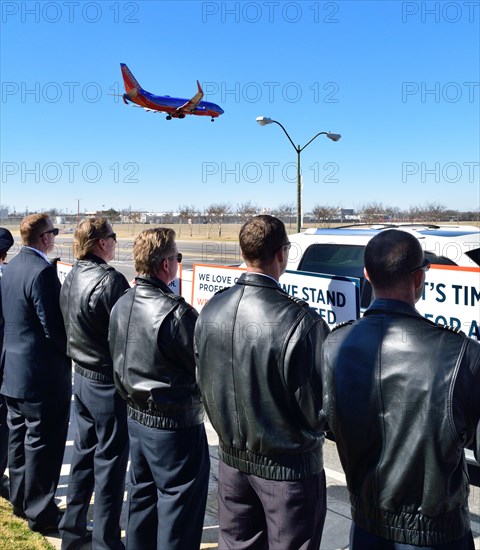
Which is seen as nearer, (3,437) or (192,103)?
(3,437)

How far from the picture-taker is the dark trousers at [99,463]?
10.1 ft

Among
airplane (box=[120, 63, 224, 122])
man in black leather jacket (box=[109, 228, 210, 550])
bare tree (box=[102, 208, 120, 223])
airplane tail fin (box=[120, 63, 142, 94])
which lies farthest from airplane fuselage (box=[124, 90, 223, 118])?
man in black leather jacket (box=[109, 228, 210, 550])

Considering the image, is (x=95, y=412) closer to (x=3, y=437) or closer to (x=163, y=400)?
(x=163, y=400)

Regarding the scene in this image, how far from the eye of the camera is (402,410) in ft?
5.55

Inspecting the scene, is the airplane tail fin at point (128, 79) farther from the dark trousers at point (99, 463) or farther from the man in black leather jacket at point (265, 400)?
the man in black leather jacket at point (265, 400)

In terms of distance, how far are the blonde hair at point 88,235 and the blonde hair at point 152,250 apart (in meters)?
0.64

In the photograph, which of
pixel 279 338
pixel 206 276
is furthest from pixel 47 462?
pixel 279 338

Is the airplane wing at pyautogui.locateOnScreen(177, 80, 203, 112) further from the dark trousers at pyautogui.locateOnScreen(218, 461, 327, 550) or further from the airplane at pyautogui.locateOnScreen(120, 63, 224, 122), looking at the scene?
the dark trousers at pyautogui.locateOnScreen(218, 461, 327, 550)

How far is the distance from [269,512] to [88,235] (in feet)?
6.45

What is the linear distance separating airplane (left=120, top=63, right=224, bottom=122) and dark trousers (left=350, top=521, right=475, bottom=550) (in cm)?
3628


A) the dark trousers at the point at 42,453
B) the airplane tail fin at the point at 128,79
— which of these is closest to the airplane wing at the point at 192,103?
the airplane tail fin at the point at 128,79

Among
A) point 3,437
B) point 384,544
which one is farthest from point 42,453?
point 384,544

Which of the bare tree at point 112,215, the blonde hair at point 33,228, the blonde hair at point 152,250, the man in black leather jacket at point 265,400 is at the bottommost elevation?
the man in black leather jacket at point 265,400

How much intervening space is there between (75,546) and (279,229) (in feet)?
7.54
